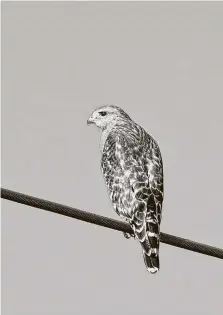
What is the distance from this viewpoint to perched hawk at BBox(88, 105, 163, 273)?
820 cm

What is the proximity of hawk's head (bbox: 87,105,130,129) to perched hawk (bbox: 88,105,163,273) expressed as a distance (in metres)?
0.19

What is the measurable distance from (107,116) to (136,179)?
239 cm

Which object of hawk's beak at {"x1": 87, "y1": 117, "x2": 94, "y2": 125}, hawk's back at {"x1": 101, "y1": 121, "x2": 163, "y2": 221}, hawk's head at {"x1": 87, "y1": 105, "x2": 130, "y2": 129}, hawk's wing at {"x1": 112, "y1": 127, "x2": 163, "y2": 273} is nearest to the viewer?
hawk's wing at {"x1": 112, "y1": 127, "x2": 163, "y2": 273}

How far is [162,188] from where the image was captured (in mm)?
8984

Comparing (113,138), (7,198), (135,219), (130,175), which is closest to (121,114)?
A: (113,138)

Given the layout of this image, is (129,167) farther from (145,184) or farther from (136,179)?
(145,184)

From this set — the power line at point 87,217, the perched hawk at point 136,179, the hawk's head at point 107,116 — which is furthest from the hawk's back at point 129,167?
the power line at point 87,217

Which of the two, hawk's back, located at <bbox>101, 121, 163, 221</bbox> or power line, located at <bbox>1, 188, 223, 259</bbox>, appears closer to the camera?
power line, located at <bbox>1, 188, 223, 259</bbox>

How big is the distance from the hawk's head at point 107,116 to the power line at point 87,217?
416 centimetres

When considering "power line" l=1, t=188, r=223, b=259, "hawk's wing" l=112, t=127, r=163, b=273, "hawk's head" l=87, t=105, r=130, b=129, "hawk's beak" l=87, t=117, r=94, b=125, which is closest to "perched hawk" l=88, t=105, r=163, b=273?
"hawk's wing" l=112, t=127, r=163, b=273

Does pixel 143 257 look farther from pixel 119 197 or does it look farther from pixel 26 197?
pixel 26 197

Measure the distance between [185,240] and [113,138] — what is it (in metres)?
3.70

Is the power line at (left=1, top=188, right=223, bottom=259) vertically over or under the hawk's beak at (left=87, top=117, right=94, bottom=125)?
under

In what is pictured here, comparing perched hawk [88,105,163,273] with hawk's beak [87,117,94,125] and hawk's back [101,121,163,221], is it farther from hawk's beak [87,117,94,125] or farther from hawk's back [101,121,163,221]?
hawk's beak [87,117,94,125]
